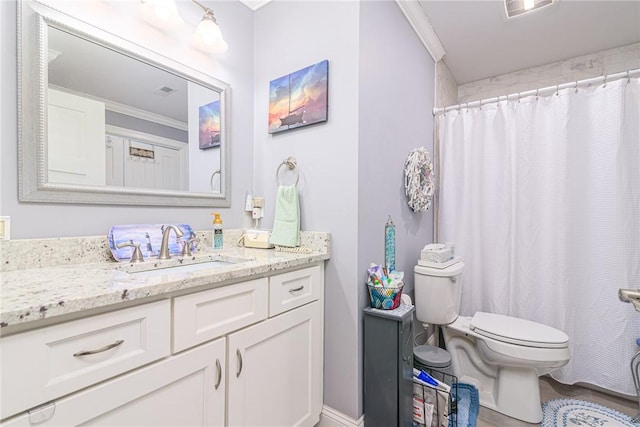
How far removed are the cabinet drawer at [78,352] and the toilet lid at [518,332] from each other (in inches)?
65.6

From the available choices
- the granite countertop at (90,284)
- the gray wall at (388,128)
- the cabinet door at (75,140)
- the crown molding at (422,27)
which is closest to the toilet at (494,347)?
the gray wall at (388,128)

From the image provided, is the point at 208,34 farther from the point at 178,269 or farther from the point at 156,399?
the point at 156,399

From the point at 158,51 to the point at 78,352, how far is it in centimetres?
134

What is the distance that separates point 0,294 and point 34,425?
1.02 ft

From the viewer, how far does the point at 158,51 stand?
4.56 feet

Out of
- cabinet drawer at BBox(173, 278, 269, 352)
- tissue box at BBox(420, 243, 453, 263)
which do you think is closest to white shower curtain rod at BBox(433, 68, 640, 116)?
tissue box at BBox(420, 243, 453, 263)

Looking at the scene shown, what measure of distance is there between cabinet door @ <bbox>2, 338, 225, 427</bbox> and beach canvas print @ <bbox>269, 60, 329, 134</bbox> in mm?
1150

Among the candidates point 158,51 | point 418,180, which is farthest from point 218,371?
point 418,180

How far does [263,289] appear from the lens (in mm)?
1131

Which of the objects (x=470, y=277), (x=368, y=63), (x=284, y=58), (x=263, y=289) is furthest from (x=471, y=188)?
(x=263, y=289)

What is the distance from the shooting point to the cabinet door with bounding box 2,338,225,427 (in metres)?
0.65

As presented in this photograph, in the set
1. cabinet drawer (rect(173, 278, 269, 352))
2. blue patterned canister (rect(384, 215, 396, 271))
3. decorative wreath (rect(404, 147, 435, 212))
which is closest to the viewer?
cabinet drawer (rect(173, 278, 269, 352))

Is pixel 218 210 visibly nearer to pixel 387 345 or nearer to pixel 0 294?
pixel 0 294

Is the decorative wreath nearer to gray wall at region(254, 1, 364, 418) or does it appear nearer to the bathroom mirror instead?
gray wall at region(254, 1, 364, 418)
